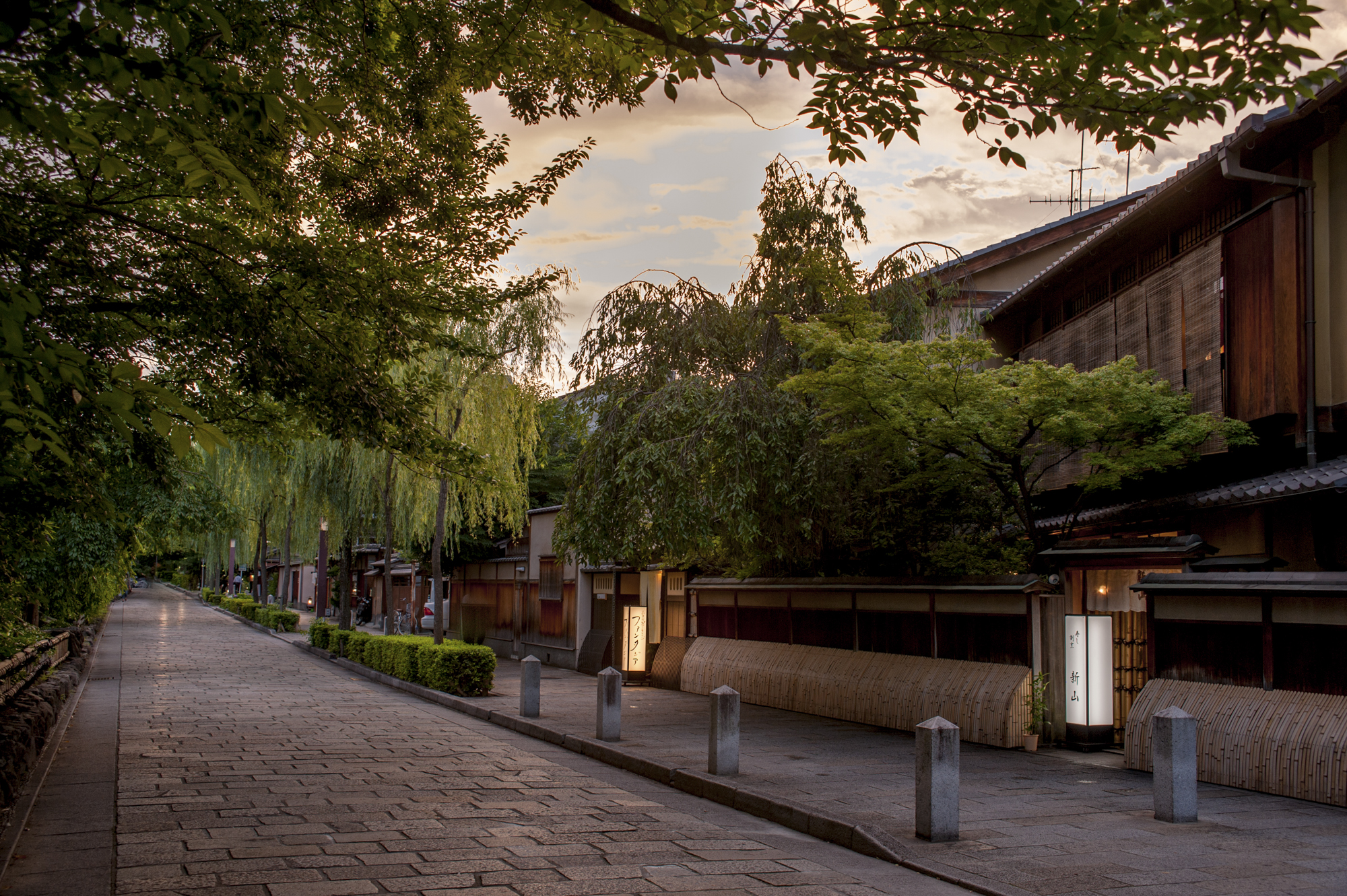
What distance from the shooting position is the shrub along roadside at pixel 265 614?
4000 cm

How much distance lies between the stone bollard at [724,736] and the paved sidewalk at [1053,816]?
0.27m

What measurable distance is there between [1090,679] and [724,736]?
490 centimetres

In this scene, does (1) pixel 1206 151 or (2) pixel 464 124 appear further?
(1) pixel 1206 151

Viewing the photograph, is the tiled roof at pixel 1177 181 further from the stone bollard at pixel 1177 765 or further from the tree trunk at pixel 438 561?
the tree trunk at pixel 438 561

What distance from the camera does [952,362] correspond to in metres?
12.1

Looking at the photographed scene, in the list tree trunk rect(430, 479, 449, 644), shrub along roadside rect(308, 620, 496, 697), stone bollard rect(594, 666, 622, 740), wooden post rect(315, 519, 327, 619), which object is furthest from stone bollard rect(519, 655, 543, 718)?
wooden post rect(315, 519, 327, 619)

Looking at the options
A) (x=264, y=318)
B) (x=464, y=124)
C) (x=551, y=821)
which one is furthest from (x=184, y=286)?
(x=551, y=821)

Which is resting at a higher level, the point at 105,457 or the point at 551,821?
the point at 105,457

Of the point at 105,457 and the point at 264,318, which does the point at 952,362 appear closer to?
the point at 264,318

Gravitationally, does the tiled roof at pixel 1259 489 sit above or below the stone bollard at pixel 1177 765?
above

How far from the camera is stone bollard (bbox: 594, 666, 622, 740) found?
1298 centimetres

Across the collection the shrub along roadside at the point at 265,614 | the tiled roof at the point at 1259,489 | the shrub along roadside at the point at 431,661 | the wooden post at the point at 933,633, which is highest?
the tiled roof at the point at 1259,489

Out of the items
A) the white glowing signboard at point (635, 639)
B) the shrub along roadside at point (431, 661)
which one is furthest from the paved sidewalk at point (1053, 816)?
the white glowing signboard at point (635, 639)

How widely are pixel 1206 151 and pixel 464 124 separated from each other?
9.75m
